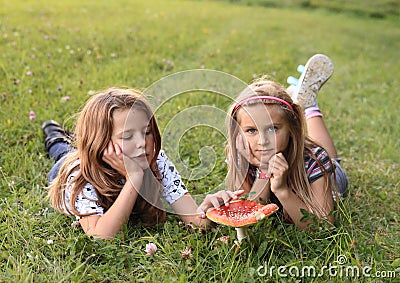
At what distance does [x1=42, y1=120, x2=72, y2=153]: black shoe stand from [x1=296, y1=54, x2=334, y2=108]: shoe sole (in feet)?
5.73

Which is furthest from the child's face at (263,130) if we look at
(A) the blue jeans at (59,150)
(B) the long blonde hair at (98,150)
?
(A) the blue jeans at (59,150)

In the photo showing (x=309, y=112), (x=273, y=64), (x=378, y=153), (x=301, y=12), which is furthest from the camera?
(x=301, y=12)

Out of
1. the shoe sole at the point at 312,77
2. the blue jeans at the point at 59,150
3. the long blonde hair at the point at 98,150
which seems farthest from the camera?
the shoe sole at the point at 312,77

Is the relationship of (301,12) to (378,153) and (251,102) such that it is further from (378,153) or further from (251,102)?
(251,102)

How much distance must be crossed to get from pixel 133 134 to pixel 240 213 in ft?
2.23

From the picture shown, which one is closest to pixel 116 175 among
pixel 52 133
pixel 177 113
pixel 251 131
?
pixel 251 131

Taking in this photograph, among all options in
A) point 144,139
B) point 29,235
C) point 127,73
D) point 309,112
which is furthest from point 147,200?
point 127,73

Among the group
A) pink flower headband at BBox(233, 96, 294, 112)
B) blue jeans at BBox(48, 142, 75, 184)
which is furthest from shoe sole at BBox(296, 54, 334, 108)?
blue jeans at BBox(48, 142, 75, 184)

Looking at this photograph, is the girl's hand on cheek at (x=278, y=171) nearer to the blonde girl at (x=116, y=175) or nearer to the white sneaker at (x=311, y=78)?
the blonde girl at (x=116, y=175)

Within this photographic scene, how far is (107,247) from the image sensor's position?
2.29 metres

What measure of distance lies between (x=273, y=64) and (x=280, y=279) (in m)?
4.72

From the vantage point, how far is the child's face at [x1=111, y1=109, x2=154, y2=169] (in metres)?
2.39

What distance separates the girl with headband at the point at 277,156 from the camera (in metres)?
2.44

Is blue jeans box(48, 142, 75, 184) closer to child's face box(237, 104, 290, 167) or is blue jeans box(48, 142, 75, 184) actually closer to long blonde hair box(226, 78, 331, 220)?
long blonde hair box(226, 78, 331, 220)
